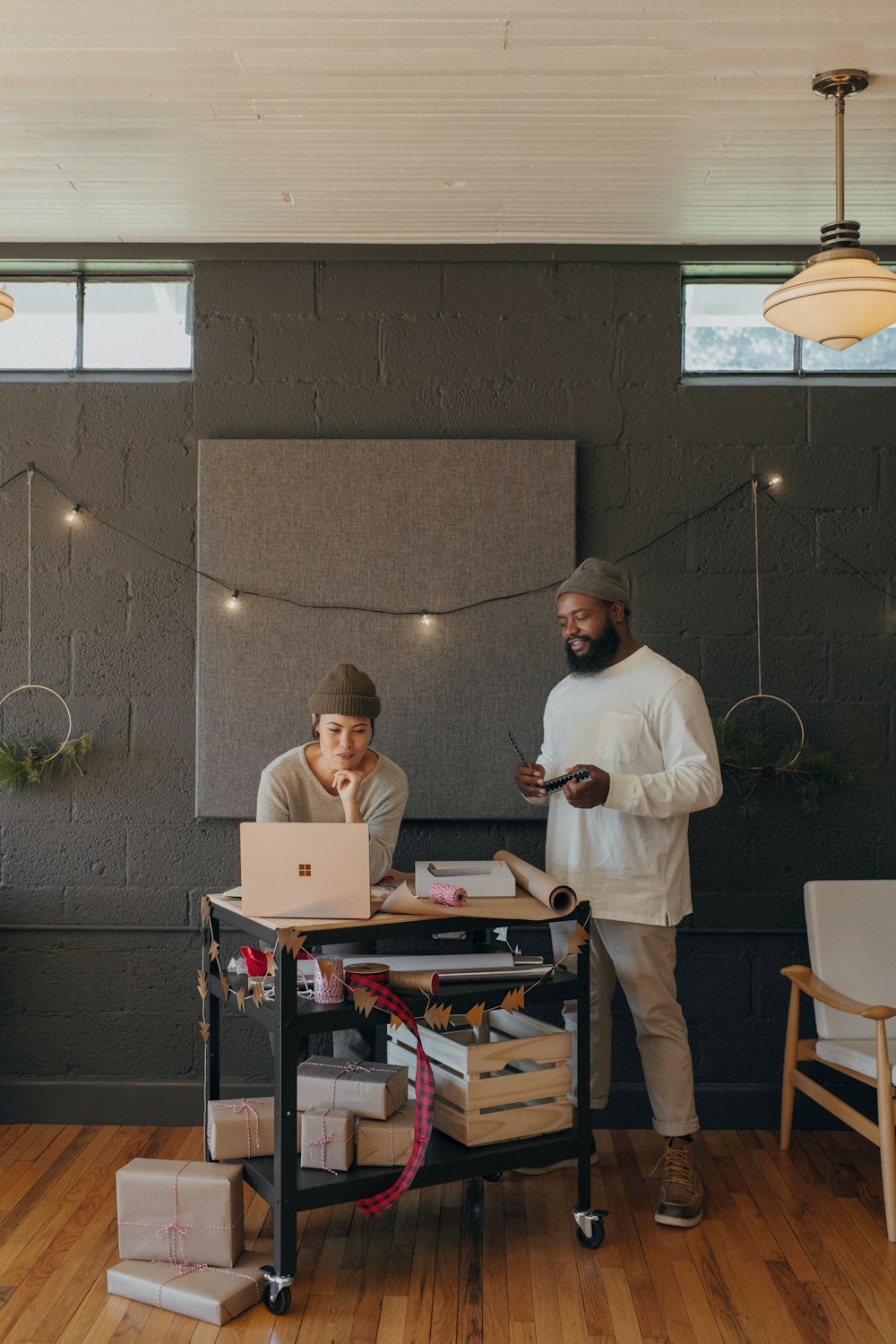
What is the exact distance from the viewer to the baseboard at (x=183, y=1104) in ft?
13.0

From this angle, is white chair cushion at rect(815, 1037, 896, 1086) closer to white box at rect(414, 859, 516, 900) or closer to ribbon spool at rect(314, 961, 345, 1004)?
white box at rect(414, 859, 516, 900)

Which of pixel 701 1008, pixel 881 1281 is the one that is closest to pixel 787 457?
pixel 701 1008

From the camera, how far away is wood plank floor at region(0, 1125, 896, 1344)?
269 centimetres

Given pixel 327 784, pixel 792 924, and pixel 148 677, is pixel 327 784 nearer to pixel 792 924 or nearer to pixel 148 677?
pixel 148 677

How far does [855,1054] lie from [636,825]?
91cm

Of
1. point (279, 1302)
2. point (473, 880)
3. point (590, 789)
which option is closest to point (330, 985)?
point (473, 880)

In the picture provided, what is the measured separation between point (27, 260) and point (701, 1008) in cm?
351

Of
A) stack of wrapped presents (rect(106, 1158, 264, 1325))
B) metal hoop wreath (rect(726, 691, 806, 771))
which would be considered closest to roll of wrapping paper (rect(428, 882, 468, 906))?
stack of wrapped presents (rect(106, 1158, 264, 1325))

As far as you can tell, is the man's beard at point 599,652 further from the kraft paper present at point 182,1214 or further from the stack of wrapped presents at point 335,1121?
the kraft paper present at point 182,1214

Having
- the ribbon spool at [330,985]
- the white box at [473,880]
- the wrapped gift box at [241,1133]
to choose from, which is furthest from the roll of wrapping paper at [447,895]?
the wrapped gift box at [241,1133]

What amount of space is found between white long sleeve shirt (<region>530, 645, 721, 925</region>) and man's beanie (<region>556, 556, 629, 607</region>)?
19 cm

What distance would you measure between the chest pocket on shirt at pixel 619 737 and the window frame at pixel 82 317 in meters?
1.96

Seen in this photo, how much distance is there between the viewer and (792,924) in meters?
4.03

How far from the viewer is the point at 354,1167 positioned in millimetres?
2914
